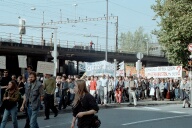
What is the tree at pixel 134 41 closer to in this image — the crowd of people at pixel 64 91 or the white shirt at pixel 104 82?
the crowd of people at pixel 64 91

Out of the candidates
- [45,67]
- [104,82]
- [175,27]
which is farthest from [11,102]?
[175,27]

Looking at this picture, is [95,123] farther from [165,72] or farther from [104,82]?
[165,72]

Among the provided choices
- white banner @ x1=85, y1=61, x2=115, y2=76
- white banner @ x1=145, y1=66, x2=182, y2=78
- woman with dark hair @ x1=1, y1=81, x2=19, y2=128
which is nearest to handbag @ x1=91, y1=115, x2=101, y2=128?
woman with dark hair @ x1=1, y1=81, x2=19, y2=128

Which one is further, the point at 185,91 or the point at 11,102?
the point at 185,91

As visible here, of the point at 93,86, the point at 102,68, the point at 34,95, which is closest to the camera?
the point at 34,95

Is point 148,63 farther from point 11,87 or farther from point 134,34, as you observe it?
point 11,87

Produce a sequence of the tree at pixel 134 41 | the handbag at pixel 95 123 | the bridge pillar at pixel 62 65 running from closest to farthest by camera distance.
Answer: the handbag at pixel 95 123 < the bridge pillar at pixel 62 65 < the tree at pixel 134 41

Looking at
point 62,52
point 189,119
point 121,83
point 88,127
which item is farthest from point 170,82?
point 62,52

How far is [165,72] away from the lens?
34594 millimetres

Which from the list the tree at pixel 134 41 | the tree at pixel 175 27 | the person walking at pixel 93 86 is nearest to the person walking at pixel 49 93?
the person walking at pixel 93 86

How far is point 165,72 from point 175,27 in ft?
Answer: 13.5

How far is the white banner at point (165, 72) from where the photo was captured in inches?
1323

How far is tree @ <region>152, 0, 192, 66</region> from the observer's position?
31.5 m

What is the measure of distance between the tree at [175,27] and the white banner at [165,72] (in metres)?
0.75
